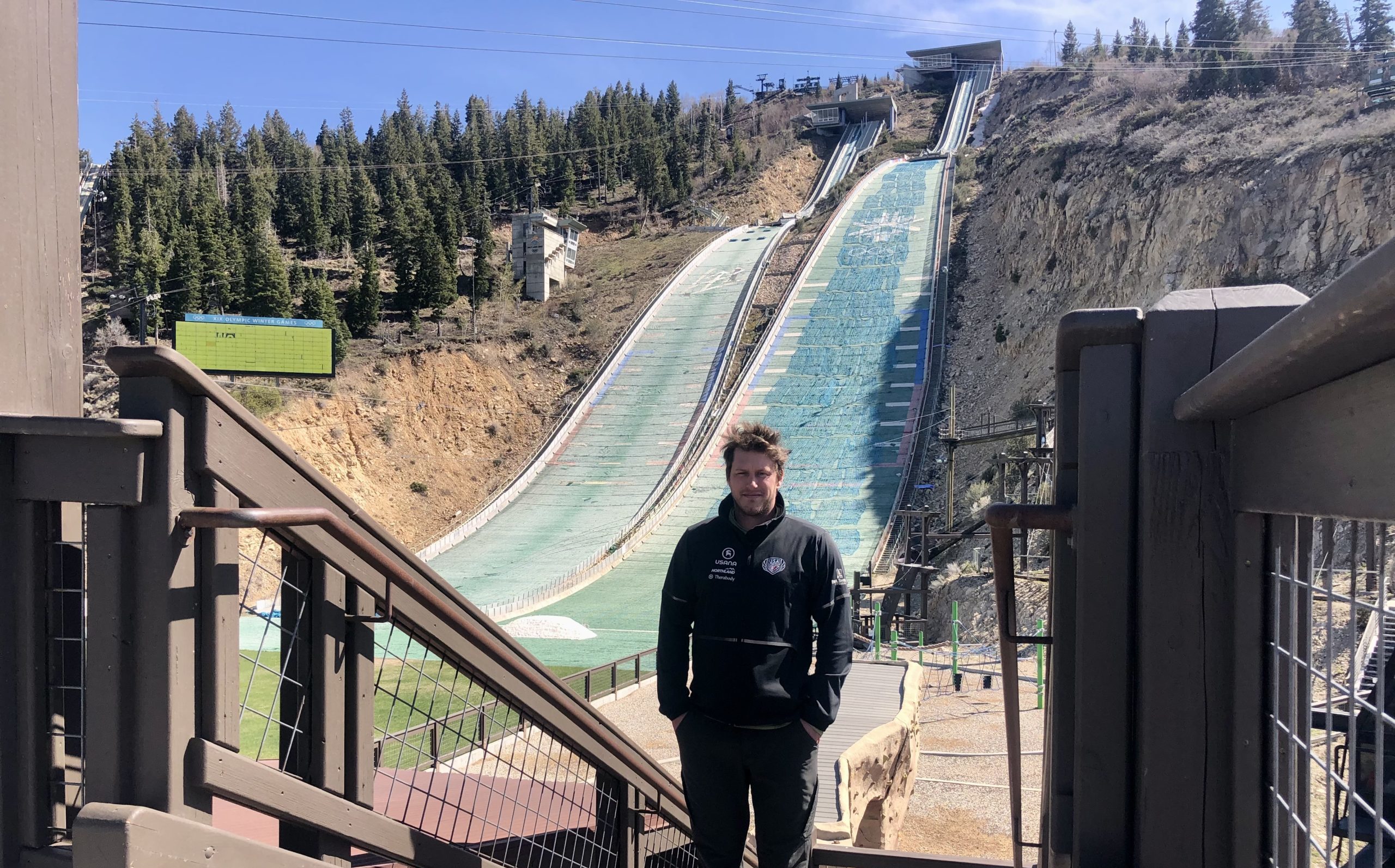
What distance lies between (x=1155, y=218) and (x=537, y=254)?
2470cm

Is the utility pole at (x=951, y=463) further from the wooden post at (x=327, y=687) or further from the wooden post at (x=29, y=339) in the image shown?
the wooden post at (x=29, y=339)

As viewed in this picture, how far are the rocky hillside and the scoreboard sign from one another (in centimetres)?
1840

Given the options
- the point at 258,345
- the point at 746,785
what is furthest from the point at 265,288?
the point at 746,785

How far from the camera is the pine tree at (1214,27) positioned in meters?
64.0

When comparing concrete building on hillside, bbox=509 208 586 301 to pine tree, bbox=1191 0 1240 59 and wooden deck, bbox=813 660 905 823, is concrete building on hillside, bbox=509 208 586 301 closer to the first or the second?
wooden deck, bbox=813 660 905 823

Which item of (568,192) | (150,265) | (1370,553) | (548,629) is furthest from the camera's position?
(568,192)

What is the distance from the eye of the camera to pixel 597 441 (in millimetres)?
31562

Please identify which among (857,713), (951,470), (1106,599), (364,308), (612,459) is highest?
(364,308)

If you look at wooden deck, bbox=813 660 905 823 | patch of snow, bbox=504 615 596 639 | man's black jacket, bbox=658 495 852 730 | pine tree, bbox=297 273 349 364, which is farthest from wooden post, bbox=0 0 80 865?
pine tree, bbox=297 273 349 364

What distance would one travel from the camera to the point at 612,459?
3031 cm

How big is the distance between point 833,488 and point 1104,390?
25.0 metres

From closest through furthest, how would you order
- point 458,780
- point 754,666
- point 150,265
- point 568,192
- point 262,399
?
point 754,666 < point 458,780 < point 262,399 < point 150,265 < point 568,192

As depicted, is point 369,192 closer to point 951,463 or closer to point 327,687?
point 951,463

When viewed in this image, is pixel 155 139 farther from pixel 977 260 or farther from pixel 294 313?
pixel 977 260
